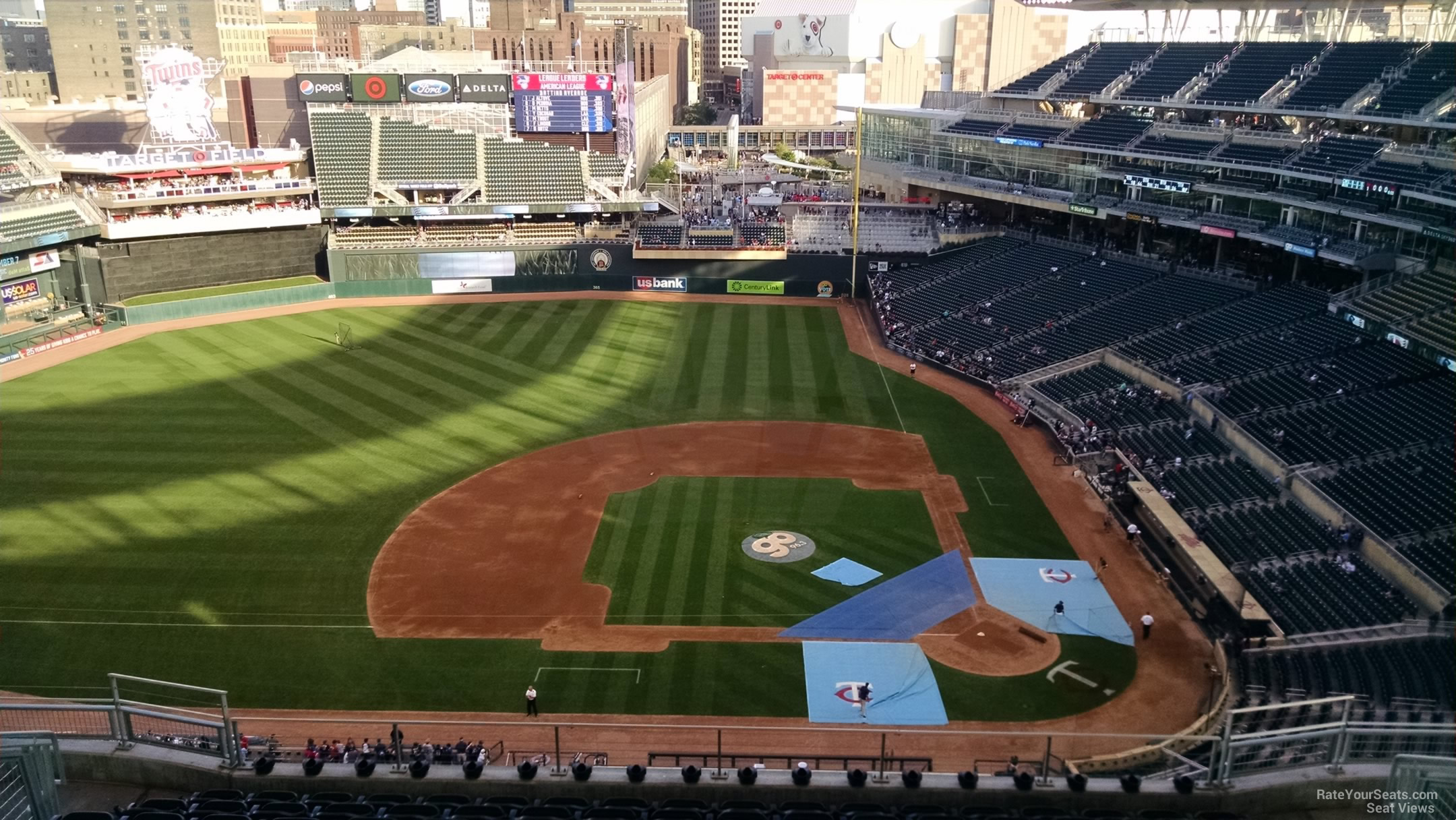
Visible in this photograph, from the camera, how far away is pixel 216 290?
165 feet

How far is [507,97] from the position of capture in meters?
57.2

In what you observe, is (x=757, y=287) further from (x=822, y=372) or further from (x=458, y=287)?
(x=458, y=287)

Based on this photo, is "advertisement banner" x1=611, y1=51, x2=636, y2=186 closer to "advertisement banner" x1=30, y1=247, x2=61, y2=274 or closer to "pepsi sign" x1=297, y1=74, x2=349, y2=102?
"pepsi sign" x1=297, y1=74, x2=349, y2=102

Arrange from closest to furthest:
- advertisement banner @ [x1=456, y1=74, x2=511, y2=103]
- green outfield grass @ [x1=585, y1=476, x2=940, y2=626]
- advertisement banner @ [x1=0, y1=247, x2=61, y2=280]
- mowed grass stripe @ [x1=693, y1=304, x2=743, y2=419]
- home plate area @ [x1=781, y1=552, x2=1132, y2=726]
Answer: home plate area @ [x1=781, y1=552, x2=1132, y2=726], green outfield grass @ [x1=585, y1=476, x2=940, y2=626], mowed grass stripe @ [x1=693, y1=304, x2=743, y2=419], advertisement banner @ [x1=0, y1=247, x2=61, y2=280], advertisement banner @ [x1=456, y1=74, x2=511, y2=103]

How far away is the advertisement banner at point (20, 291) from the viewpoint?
44156mm

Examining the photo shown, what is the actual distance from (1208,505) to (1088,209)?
24.9m

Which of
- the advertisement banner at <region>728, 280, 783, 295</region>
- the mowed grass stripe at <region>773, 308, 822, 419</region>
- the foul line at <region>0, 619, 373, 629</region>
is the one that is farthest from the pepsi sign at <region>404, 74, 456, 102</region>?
the foul line at <region>0, 619, 373, 629</region>

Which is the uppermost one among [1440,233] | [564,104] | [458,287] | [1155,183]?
[564,104]

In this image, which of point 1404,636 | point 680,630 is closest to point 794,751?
point 680,630

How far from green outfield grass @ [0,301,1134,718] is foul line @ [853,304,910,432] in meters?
Answer: 0.20

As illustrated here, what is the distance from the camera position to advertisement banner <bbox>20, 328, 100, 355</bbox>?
136ft

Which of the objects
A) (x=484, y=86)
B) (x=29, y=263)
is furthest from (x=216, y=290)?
(x=484, y=86)

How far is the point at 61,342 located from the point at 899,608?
39.9m

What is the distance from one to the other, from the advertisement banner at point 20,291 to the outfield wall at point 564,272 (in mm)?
12980
